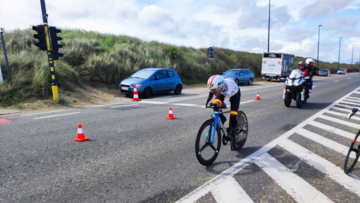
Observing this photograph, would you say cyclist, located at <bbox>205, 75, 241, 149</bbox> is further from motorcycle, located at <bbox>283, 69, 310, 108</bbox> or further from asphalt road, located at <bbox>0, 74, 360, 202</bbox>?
motorcycle, located at <bbox>283, 69, 310, 108</bbox>

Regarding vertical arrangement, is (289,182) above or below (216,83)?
below

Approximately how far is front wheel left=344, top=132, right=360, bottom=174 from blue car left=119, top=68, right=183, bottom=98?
10896 millimetres

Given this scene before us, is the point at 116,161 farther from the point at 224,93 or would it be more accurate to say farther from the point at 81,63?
the point at 81,63

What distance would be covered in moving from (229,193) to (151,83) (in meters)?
11.4

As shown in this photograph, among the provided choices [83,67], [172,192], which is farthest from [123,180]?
[83,67]

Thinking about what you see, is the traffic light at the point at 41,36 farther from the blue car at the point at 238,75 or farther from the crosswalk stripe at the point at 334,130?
the blue car at the point at 238,75

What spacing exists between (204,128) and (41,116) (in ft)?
21.5

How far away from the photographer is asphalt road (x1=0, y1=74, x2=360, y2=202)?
3.24m

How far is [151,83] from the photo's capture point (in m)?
14.3

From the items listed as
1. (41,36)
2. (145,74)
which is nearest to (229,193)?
(41,36)

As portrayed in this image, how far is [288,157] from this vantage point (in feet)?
15.3

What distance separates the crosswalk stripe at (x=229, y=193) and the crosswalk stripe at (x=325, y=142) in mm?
2864

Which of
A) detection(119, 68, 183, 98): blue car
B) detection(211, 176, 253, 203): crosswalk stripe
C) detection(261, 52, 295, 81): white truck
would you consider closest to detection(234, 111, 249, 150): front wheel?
detection(211, 176, 253, 203): crosswalk stripe

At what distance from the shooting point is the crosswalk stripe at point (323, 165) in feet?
11.7
